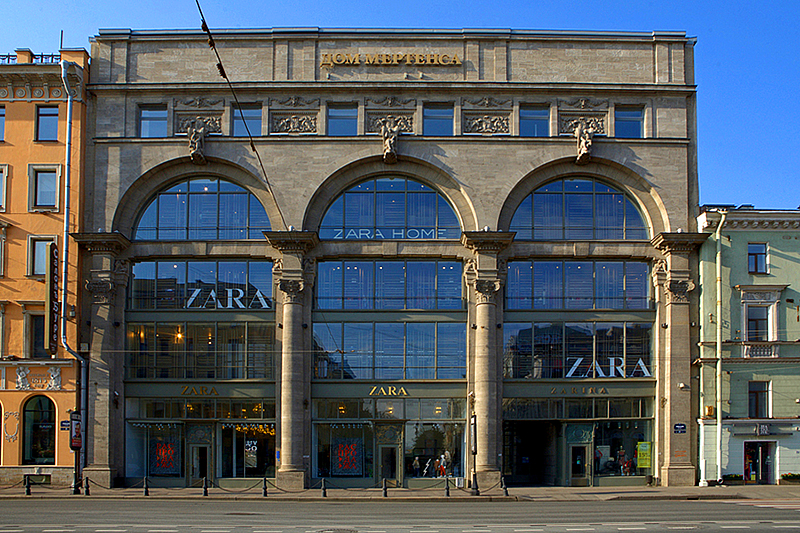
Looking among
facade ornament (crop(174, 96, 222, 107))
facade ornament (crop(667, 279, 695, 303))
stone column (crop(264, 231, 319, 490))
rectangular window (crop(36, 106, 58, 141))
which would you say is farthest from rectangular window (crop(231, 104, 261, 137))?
facade ornament (crop(667, 279, 695, 303))

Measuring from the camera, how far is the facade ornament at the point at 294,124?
36.4m

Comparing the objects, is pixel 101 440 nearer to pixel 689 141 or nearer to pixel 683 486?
pixel 683 486

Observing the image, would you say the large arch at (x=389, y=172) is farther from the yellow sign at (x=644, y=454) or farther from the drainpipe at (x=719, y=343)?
the yellow sign at (x=644, y=454)

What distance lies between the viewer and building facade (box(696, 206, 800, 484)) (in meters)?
34.4

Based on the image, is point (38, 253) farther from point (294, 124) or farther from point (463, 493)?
point (463, 493)

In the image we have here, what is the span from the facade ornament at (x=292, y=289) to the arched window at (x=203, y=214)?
117 inches

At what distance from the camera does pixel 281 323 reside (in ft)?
116

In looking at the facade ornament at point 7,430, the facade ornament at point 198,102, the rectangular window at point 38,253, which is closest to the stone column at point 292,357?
the facade ornament at point 198,102

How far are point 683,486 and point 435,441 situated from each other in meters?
11.8

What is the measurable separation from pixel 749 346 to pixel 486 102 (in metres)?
17.3

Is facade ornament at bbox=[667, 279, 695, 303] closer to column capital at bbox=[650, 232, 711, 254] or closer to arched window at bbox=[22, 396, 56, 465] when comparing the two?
column capital at bbox=[650, 232, 711, 254]

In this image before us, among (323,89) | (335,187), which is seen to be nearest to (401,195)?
(335,187)

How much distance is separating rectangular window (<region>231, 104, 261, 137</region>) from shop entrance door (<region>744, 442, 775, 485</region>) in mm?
28287

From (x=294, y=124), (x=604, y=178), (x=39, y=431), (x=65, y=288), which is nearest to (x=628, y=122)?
(x=604, y=178)
